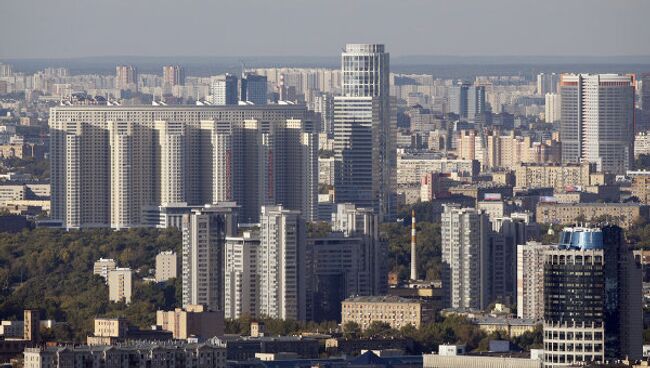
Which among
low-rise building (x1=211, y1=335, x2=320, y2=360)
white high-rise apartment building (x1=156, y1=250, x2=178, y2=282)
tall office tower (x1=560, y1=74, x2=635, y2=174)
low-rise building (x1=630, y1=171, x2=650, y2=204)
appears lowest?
low-rise building (x1=211, y1=335, x2=320, y2=360)

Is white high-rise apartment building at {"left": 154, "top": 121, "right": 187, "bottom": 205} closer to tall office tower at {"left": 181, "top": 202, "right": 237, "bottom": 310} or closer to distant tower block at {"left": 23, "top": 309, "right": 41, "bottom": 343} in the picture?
tall office tower at {"left": 181, "top": 202, "right": 237, "bottom": 310}

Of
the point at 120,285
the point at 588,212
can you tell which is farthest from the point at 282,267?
the point at 588,212

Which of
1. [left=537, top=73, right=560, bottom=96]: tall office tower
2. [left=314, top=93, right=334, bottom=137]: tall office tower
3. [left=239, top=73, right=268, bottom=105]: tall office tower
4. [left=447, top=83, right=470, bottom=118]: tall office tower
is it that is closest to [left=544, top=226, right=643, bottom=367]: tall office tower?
[left=314, top=93, right=334, bottom=137]: tall office tower

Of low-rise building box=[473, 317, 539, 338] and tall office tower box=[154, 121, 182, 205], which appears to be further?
tall office tower box=[154, 121, 182, 205]

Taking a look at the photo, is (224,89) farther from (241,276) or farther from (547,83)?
(241,276)

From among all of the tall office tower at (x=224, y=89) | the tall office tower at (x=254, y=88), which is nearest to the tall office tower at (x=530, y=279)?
the tall office tower at (x=224, y=89)
